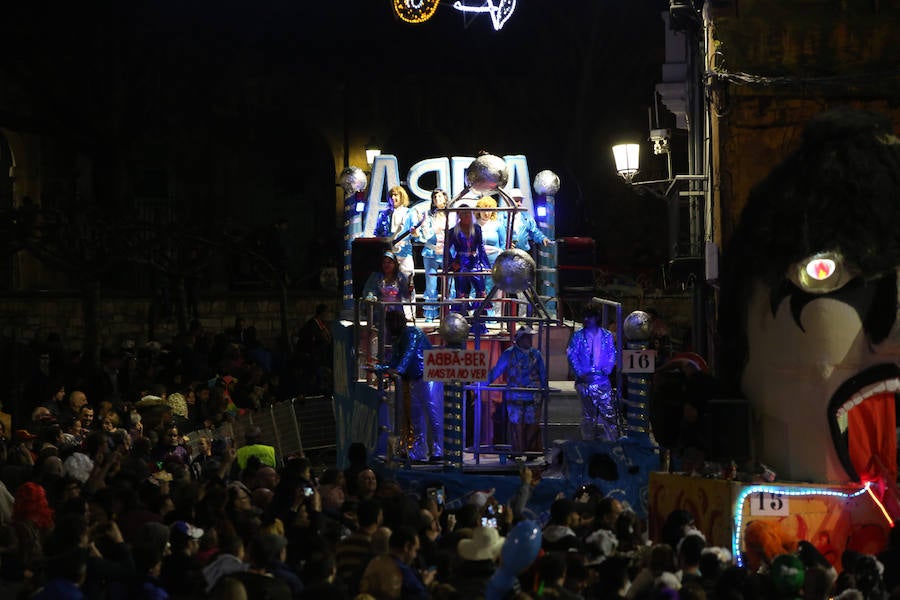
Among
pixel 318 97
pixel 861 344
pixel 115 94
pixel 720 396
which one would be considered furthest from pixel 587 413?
pixel 318 97

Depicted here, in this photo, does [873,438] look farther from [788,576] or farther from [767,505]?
[788,576]

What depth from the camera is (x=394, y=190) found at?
2289 cm

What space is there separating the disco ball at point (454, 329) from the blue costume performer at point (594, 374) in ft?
5.10

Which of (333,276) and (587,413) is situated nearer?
(587,413)

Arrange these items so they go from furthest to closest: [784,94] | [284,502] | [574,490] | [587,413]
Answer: [784,94]
[587,413]
[574,490]
[284,502]

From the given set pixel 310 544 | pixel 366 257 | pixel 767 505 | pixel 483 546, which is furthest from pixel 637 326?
pixel 483 546

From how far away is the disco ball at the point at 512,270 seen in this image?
18484 mm

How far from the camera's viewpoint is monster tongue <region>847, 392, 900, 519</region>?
1541 centimetres

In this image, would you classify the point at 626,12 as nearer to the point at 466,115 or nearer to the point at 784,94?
the point at 466,115

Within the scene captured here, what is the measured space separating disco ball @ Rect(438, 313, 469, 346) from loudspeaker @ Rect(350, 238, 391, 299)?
109 inches

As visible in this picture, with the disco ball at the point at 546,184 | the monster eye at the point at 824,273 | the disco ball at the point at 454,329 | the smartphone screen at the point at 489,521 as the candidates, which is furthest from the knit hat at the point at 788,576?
the disco ball at the point at 546,184

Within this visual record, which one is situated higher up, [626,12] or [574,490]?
[626,12]

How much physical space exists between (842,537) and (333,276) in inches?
741

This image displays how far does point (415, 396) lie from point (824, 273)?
5512 mm
